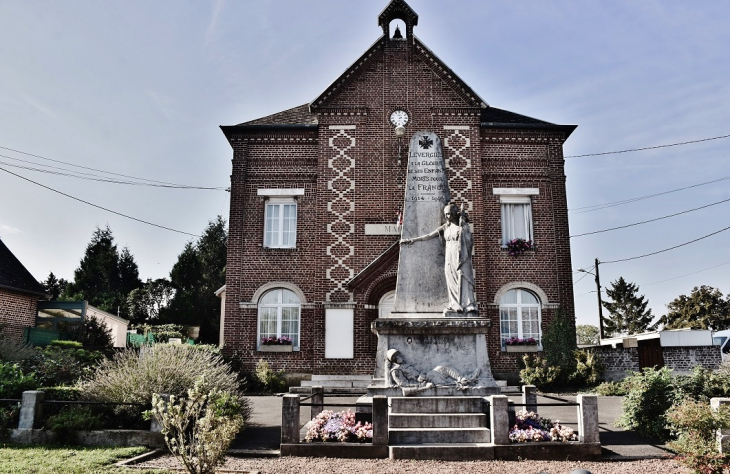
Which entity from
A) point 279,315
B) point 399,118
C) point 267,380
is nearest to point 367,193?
point 399,118

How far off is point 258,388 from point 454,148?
10.6m

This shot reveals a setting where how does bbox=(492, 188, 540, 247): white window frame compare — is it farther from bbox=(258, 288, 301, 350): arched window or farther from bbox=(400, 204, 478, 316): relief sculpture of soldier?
bbox=(400, 204, 478, 316): relief sculpture of soldier

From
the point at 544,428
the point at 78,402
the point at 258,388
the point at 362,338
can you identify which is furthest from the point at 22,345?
the point at 544,428

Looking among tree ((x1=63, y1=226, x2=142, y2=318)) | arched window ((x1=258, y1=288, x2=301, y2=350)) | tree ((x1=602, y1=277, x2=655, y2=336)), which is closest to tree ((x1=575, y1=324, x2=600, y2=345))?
tree ((x1=602, y1=277, x2=655, y2=336))

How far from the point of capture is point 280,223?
816 inches

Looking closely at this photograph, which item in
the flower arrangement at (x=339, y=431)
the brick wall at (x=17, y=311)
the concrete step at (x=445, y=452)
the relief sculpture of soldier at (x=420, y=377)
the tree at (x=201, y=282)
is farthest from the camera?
the tree at (x=201, y=282)

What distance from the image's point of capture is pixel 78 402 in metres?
9.29

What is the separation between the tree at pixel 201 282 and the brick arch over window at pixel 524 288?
24.6m

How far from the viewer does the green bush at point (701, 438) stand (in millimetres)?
6770

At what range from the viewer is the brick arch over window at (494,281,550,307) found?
19844 millimetres

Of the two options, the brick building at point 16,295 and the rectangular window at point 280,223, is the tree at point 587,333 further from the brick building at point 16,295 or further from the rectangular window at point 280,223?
the brick building at point 16,295

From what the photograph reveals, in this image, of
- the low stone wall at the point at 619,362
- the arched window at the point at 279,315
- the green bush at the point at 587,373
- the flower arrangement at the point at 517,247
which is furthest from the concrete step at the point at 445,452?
the flower arrangement at the point at 517,247

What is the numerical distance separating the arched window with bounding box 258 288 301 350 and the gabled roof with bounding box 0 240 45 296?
9.50 m

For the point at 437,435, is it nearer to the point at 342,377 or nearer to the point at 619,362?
the point at 342,377
